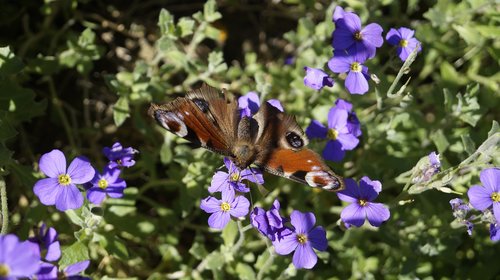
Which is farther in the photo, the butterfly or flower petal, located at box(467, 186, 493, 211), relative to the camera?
flower petal, located at box(467, 186, 493, 211)

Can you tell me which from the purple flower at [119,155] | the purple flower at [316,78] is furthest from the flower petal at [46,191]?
the purple flower at [316,78]

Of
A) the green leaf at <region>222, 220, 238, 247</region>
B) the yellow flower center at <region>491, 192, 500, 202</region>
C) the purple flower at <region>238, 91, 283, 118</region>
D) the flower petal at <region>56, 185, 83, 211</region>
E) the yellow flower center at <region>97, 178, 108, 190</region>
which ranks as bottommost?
the green leaf at <region>222, 220, 238, 247</region>

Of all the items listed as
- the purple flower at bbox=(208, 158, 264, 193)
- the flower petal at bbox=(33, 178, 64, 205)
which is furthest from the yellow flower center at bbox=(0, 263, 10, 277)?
the purple flower at bbox=(208, 158, 264, 193)

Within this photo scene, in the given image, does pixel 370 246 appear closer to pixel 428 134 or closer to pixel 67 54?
pixel 428 134

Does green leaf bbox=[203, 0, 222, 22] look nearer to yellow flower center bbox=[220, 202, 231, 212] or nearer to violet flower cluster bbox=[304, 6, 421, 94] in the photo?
violet flower cluster bbox=[304, 6, 421, 94]

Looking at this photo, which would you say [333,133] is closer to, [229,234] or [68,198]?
[229,234]

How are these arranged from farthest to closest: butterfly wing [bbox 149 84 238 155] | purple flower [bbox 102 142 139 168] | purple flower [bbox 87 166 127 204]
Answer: purple flower [bbox 102 142 139 168] → purple flower [bbox 87 166 127 204] → butterfly wing [bbox 149 84 238 155]

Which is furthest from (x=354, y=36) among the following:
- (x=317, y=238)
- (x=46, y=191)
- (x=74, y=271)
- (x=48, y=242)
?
(x=48, y=242)

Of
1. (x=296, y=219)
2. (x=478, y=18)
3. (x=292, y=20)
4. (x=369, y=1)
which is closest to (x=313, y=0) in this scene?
(x=369, y=1)
